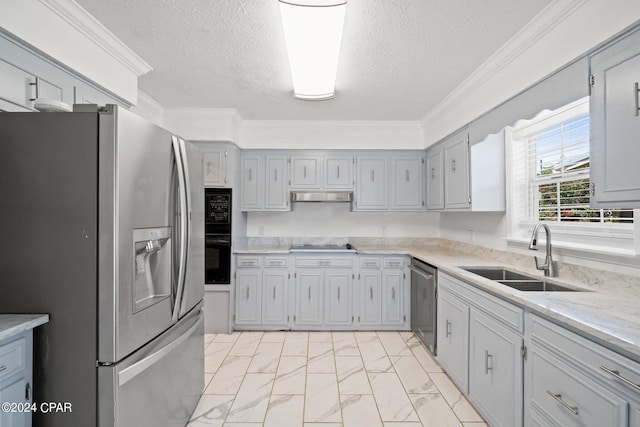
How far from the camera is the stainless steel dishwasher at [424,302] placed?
2.85 metres

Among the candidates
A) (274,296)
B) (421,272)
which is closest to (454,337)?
(421,272)

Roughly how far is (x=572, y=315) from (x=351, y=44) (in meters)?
2.07

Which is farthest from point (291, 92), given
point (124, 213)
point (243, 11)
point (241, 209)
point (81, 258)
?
point (81, 258)

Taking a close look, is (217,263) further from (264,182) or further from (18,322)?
(18,322)

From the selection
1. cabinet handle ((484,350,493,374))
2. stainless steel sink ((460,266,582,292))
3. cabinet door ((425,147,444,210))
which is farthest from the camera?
cabinet door ((425,147,444,210))

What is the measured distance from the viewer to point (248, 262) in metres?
3.62

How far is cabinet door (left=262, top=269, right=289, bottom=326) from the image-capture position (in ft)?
11.8

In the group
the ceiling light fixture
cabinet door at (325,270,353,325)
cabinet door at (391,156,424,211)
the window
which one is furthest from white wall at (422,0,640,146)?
cabinet door at (325,270,353,325)

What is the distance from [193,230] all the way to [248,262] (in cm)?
179

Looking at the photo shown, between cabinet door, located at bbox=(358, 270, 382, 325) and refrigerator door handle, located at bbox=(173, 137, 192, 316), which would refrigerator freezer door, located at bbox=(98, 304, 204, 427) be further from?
cabinet door, located at bbox=(358, 270, 382, 325)

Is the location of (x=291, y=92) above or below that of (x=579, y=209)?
above

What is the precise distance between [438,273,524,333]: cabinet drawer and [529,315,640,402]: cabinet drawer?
12cm

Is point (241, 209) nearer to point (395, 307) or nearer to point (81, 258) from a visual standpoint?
point (395, 307)

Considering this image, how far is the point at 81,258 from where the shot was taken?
1.29 metres
